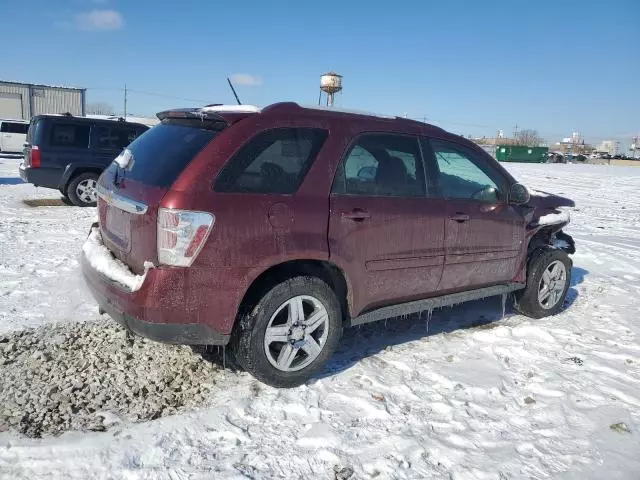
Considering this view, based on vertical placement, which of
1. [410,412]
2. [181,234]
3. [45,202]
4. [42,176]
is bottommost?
[410,412]

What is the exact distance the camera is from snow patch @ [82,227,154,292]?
2.94 metres

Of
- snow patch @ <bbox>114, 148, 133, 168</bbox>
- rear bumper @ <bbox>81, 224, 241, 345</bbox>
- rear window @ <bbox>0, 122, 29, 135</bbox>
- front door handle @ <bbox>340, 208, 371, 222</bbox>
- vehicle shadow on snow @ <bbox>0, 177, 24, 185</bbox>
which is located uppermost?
rear window @ <bbox>0, 122, 29, 135</bbox>

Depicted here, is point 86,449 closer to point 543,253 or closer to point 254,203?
point 254,203

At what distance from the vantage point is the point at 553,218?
5.00 metres

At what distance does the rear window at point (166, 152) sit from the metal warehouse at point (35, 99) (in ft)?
129

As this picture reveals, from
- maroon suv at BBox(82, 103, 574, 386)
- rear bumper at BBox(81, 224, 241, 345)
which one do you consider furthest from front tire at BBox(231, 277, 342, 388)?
rear bumper at BBox(81, 224, 241, 345)

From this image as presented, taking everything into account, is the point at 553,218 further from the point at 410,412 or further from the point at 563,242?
the point at 410,412

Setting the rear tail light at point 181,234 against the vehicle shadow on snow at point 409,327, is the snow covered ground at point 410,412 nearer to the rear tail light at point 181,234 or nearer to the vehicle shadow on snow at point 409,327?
the vehicle shadow on snow at point 409,327

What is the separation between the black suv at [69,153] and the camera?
10.0 meters

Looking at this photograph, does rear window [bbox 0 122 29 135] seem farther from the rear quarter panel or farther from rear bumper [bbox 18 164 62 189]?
the rear quarter panel

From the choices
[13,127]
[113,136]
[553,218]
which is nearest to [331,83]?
[13,127]

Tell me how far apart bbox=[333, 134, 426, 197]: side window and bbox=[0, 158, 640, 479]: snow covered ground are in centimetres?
131

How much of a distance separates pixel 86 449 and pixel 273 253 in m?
1.43

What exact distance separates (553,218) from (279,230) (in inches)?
126
